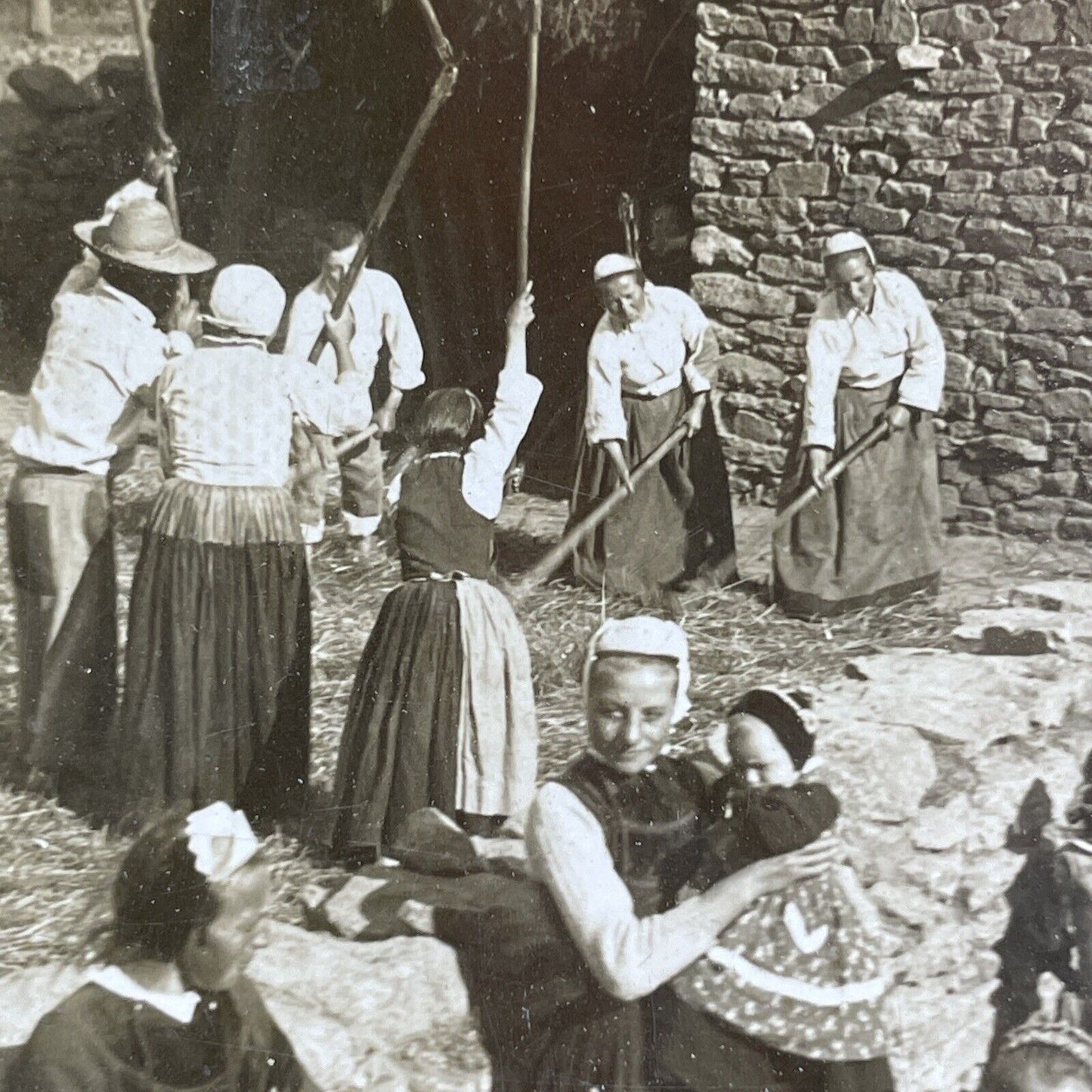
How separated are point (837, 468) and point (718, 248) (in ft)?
2.14

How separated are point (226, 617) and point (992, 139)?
2.26m

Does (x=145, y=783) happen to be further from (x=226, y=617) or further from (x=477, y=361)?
(x=477, y=361)

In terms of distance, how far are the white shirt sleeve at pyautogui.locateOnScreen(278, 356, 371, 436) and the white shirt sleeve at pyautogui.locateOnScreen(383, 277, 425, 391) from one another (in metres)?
0.11

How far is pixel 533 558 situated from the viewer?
12.1 feet

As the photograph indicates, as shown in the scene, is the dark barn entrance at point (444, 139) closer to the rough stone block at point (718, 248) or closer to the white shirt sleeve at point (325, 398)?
the rough stone block at point (718, 248)

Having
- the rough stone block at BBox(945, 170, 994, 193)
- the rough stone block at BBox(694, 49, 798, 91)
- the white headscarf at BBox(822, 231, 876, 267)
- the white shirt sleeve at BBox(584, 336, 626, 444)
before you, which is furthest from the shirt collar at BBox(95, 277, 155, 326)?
the rough stone block at BBox(945, 170, 994, 193)

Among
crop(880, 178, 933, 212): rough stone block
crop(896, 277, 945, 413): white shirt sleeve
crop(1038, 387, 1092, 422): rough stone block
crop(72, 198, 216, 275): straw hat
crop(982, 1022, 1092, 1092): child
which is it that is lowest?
crop(982, 1022, 1092, 1092): child

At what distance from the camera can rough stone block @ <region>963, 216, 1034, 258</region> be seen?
3543mm

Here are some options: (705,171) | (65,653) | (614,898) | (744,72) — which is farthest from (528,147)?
(614,898)

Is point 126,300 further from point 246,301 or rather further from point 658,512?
point 658,512

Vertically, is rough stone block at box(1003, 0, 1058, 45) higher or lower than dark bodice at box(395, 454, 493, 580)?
higher

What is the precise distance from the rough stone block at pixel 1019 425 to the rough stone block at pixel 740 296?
585 mm

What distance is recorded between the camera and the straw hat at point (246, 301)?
3547 mm

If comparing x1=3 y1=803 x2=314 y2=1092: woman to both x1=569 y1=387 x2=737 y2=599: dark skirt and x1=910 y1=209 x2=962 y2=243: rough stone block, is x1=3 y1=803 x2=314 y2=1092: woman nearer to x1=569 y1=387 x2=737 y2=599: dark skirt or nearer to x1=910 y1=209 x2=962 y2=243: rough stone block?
x1=569 y1=387 x2=737 y2=599: dark skirt
